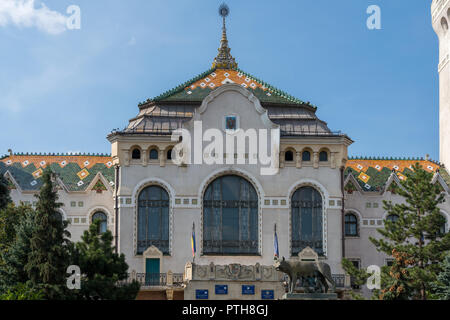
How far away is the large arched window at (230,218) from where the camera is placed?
55.0 metres

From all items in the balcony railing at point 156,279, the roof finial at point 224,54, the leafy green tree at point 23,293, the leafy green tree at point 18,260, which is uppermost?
the roof finial at point 224,54

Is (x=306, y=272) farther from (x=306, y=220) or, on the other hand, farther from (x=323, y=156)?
(x=323, y=156)

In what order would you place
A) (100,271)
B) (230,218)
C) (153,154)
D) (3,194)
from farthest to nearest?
(153,154) → (230,218) → (3,194) → (100,271)

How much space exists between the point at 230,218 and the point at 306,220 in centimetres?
499

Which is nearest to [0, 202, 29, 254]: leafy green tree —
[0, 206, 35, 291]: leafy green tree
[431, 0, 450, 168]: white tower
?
[0, 206, 35, 291]: leafy green tree

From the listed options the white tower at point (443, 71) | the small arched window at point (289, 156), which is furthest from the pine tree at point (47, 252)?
the white tower at point (443, 71)

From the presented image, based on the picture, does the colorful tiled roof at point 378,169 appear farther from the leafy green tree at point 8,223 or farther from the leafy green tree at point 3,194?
the leafy green tree at point 3,194

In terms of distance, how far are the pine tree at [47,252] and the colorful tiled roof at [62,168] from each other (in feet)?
60.7

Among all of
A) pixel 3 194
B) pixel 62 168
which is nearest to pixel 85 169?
pixel 62 168

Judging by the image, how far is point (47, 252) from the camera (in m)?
41.4

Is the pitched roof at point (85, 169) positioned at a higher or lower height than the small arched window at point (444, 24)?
lower

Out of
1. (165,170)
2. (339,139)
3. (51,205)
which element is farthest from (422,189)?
(51,205)

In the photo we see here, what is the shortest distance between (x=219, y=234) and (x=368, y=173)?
14.5 meters

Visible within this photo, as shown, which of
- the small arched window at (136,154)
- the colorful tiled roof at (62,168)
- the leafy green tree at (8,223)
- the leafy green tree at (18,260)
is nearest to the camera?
the leafy green tree at (18,260)
